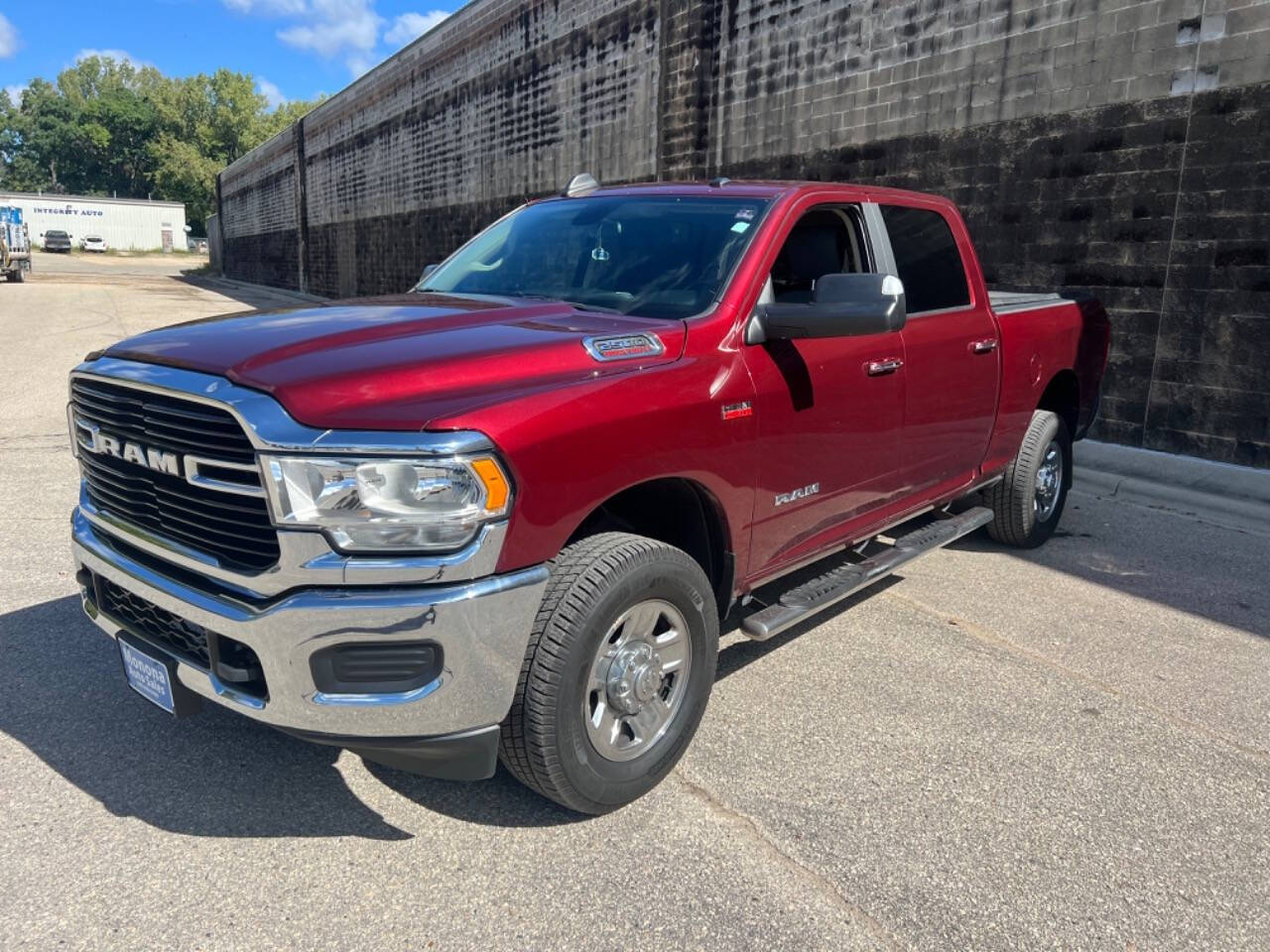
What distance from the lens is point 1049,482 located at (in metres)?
5.94

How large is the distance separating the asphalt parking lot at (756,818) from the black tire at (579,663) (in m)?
0.17

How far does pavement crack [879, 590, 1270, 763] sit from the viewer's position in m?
3.57

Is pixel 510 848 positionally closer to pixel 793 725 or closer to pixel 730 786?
pixel 730 786

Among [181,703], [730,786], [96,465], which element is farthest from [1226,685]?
[96,465]

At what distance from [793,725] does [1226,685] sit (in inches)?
78.7

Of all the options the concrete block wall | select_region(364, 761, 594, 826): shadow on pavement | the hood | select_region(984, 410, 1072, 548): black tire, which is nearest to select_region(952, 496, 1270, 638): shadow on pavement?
select_region(984, 410, 1072, 548): black tire

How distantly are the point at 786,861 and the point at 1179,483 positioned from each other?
20.6 ft

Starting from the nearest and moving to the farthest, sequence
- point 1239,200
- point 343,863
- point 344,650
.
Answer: point 344,650, point 343,863, point 1239,200

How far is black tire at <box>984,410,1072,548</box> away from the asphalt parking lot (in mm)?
1147

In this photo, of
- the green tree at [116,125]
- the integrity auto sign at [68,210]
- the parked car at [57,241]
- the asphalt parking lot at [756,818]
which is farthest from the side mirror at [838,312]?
the green tree at [116,125]

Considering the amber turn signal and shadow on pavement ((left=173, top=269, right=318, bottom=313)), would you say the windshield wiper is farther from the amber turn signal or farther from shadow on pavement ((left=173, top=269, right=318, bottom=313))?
shadow on pavement ((left=173, top=269, right=318, bottom=313))

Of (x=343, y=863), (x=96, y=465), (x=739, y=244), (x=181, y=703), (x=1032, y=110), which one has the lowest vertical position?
(x=343, y=863)

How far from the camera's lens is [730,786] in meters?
3.15

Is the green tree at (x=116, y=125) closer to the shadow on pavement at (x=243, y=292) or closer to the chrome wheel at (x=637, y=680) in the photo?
the shadow on pavement at (x=243, y=292)
